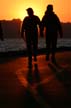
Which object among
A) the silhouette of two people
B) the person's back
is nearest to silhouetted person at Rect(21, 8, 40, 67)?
the silhouette of two people

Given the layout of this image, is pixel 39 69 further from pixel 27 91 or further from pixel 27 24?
pixel 27 91

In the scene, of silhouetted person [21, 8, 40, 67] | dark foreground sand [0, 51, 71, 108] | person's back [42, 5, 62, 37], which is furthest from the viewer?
person's back [42, 5, 62, 37]

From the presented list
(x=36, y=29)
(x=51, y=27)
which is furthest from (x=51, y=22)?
(x=36, y=29)

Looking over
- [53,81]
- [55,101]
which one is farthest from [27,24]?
[55,101]

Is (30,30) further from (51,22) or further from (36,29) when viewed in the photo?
(51,22)

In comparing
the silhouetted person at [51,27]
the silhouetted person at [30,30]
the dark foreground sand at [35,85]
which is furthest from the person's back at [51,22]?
the dark foreground sand at [35,85]

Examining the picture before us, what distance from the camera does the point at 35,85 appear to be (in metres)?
13.8

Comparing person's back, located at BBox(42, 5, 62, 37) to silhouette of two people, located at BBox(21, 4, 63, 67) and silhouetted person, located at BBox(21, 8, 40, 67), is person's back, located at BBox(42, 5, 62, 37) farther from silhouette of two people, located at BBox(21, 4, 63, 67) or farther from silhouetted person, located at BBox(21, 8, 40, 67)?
silhouetted person, located at BBox(21, 8, 40, 67)

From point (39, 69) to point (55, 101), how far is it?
6576mm

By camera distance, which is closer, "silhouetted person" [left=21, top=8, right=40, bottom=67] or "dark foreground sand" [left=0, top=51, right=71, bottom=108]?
"dark foreground sand" [left=0, top=51, right=71, bottom=108]

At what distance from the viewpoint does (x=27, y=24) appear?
64.1 feet

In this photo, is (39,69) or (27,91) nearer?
(27,91)

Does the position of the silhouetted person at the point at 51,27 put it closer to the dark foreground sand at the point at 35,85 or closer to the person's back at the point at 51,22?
the person's back at the point at 51,22

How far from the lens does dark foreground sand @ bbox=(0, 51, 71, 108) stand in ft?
36.4
